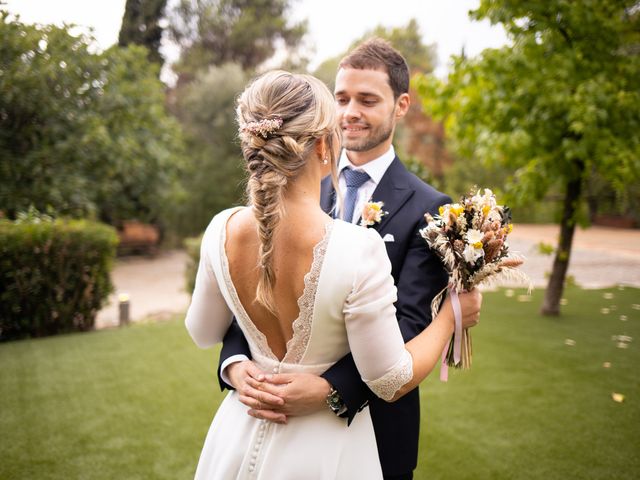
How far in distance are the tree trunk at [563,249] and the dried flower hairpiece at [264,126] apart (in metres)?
6.70

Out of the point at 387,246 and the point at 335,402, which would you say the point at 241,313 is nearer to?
the point at 335,402

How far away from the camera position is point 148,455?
3.67 metres

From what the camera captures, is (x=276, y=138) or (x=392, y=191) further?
(x=392, y=191)

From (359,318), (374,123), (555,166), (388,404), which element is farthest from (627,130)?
(359,318)

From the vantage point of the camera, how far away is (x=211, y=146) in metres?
19.3

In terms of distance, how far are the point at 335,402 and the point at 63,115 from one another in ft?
32.6

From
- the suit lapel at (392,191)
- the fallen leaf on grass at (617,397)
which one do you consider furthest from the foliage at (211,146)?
the suit lapel at (392,191)

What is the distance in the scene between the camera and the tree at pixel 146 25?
2058cm

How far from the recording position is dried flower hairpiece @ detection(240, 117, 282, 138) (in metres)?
1.40

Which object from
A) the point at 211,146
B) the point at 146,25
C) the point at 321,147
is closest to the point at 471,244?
the point at 321,147

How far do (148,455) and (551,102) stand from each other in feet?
19.1

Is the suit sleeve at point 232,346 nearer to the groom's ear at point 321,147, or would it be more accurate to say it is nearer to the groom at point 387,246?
the groom at point 387,246

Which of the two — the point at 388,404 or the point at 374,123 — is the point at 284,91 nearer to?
the point at 374,123

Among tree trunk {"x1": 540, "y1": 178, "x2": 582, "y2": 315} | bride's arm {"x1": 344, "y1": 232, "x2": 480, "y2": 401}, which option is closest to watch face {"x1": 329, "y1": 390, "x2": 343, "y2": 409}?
bride's arm {"x1": 344, "y1": 232, "x2": 480, "y2": 401}
